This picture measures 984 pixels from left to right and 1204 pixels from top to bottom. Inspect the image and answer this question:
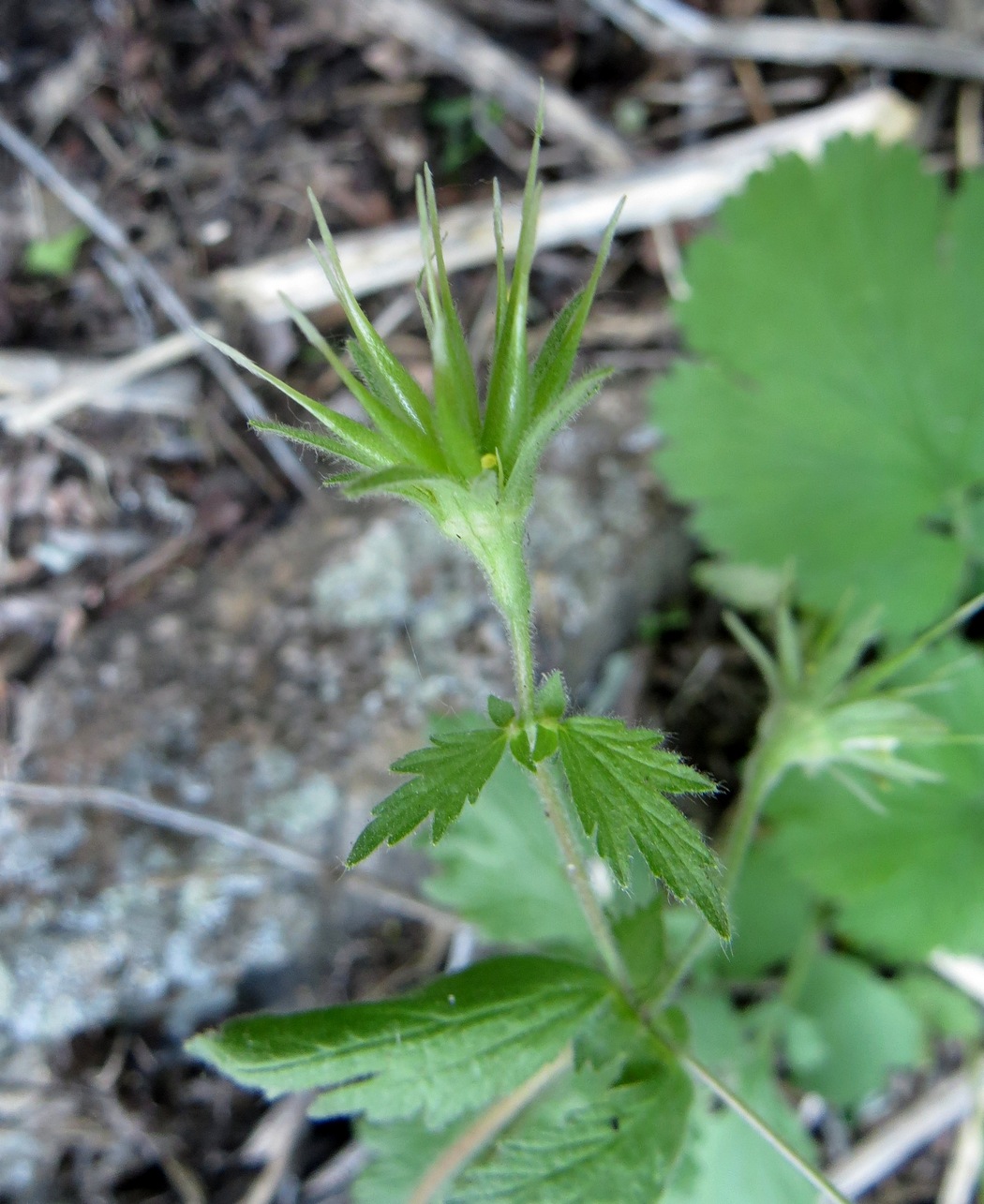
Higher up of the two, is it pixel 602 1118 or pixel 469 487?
pixel 469 487

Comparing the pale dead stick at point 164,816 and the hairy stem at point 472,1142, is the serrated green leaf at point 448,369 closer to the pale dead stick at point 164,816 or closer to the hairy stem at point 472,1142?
the hairy stem at point 472,1142

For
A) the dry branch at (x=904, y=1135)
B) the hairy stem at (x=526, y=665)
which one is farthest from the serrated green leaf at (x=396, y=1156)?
the dry branch at (x=904, y=1135)

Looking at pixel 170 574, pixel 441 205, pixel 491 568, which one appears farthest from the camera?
pixel 441 205

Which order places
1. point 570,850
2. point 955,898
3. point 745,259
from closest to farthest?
point 570,850 → point 955,898 → point 745,259

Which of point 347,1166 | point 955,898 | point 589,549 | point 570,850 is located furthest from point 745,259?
point 347,1166

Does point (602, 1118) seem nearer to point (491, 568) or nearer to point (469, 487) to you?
point (491, 568)

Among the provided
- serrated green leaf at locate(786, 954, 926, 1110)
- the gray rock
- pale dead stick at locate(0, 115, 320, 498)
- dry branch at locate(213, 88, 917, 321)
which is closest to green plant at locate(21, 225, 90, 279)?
pale dead stick at locate(0, 115, 320, 498)

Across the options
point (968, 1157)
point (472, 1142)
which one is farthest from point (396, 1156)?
point (968, 1157)
